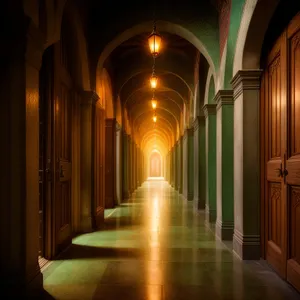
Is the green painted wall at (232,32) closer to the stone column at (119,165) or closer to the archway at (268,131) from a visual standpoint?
the archway at (268,131)

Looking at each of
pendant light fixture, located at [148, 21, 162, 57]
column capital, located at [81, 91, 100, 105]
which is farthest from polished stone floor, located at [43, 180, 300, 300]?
pendant light fixture, located at [148, 21, 162, 57]

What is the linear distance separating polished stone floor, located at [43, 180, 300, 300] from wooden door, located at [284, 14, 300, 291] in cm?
38

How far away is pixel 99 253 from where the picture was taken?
6473 mm

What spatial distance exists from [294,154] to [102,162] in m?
6.66

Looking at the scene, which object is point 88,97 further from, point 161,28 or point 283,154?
point 283,154

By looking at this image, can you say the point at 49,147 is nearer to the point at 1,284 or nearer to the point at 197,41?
the point at 1,284

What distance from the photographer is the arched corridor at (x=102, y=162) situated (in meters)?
4.04

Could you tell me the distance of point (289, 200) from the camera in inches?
195

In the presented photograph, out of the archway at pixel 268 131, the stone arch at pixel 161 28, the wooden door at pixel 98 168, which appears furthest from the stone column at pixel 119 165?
the archway at pixel 268 131

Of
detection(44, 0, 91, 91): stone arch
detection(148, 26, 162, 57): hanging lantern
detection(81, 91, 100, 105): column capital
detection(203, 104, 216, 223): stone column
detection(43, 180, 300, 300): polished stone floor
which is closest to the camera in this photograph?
detection(43, 180, 300, 300): polished stone floor

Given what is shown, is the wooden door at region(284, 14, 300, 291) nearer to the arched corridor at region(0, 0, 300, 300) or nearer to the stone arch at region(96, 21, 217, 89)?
the arched corridor at region(0, 0, 300, 300)

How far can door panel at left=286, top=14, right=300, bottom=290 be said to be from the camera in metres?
4.64

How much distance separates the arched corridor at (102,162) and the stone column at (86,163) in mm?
23

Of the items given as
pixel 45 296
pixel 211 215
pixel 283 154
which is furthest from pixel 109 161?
pixel 45 296
